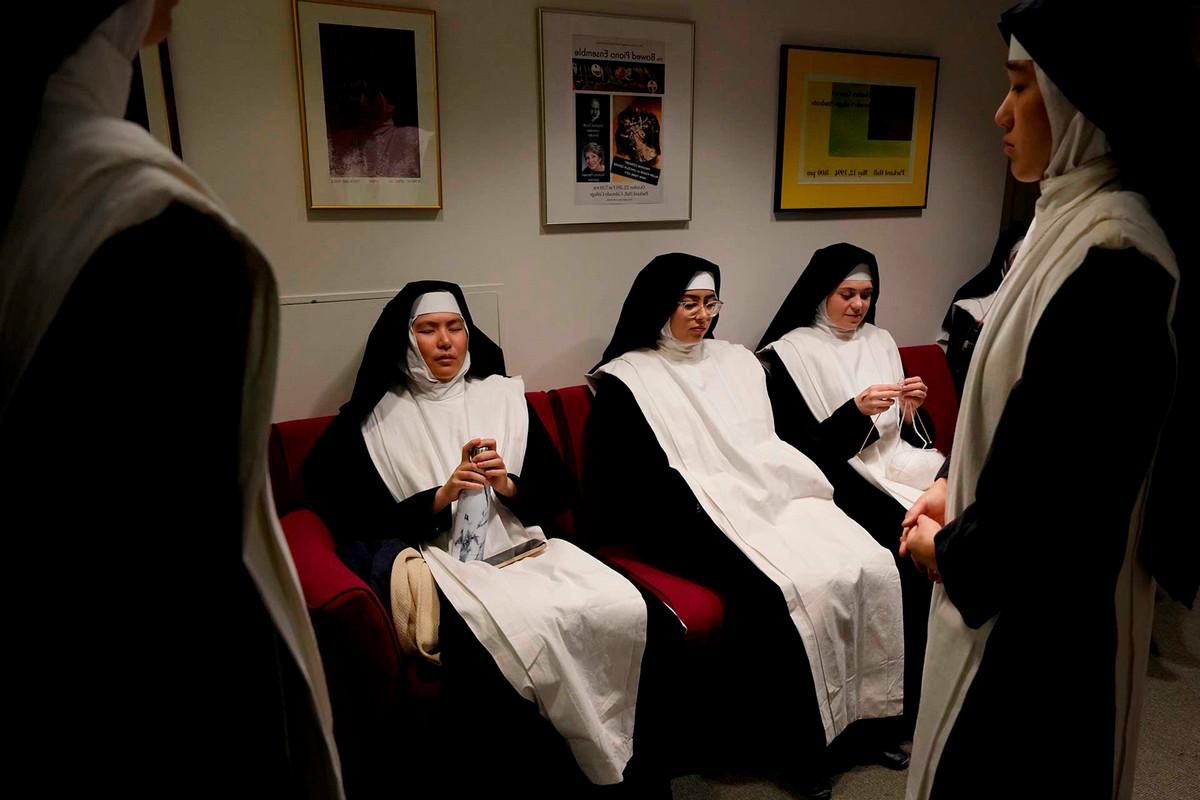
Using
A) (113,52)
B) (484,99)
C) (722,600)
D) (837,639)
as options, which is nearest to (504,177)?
(484,99)

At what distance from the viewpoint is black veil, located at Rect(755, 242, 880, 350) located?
3150 millimetres

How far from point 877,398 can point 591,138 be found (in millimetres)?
1416

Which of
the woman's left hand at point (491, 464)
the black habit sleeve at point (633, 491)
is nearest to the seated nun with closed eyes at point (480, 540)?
the woman's left hand at point (491, 464)

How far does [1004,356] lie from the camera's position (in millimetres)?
1170

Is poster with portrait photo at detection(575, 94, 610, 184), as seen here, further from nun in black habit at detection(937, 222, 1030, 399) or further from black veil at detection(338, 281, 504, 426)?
nun in black habit at detection(937, 222, 1030, 399)

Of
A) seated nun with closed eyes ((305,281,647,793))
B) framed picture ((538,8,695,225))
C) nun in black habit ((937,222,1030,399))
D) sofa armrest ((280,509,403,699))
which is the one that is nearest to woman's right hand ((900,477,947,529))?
seated nun with closed eyes ((305,281,647,793))

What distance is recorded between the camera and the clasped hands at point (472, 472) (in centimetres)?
235

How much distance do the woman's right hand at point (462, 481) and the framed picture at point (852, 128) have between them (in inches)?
73.7

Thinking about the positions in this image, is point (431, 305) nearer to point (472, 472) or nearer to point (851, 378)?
point (472, 472)

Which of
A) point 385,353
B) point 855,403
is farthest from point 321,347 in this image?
point 855,403

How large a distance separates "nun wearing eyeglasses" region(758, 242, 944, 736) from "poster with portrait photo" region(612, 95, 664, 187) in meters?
0.78

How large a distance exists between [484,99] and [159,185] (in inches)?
95.2

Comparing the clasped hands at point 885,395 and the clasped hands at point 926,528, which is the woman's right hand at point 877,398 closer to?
the clasped hands at point 885,395

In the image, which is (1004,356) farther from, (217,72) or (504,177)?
(217,72)
